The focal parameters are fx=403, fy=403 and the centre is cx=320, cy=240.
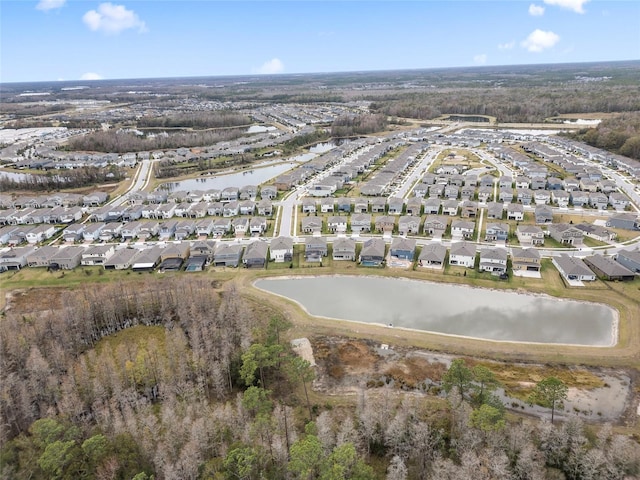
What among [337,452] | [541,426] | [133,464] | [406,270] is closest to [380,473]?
[337,452]

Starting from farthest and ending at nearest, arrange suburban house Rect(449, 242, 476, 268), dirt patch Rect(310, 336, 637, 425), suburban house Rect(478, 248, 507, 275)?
1. suburban house Rect(449, 242, 476, 268)
2. suburban house Rect(478, 248, 507, 275)
3. dirt patch Rect(310, 336, 637, 425)

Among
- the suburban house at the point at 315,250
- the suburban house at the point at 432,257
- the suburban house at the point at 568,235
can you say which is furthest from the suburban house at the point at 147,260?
the suburban house at the point at 568,235

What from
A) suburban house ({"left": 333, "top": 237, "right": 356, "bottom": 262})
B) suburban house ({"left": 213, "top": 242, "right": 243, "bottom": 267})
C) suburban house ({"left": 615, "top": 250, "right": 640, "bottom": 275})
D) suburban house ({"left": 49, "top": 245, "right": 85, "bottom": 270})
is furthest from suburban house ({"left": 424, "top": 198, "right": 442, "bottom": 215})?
suburban house ({"left": 49, "top": 245, "right": 85, "bottom": 270})

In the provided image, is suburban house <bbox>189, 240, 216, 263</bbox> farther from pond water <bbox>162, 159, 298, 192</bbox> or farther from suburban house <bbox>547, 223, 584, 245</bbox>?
suburban house <bbox>547, 223, 584, 245</bbox>

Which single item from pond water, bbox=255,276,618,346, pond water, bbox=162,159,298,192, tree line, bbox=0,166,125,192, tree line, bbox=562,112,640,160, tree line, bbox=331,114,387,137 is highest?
tree line, bbox=331,114,387,137

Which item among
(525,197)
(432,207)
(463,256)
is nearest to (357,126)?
(525,197)

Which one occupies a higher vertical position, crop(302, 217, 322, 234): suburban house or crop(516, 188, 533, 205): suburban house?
crop(516, 188, 533, 205): suburban house

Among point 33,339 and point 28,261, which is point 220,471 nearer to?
point 33,339
